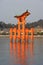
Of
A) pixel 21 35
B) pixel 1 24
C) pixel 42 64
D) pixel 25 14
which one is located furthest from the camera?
pixel 1 24

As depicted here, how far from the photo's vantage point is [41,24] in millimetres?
83625

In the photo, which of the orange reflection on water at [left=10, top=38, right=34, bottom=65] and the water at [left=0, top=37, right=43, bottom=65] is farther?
the orange reflection on water at [left=10, top=38, right=34, bottom=65]

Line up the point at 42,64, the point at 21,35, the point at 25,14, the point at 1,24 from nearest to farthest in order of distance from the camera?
the point at 42,64
the point at 25,14
the point at 21,35
the point at 1,24

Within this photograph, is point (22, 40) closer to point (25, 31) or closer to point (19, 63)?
point (25, 31)

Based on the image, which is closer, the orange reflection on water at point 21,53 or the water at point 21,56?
the water at point 21,56

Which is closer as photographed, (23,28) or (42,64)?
(42,64)

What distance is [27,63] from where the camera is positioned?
10.1m

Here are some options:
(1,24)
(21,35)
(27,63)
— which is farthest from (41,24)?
(27,63)

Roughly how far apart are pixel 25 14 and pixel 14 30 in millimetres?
2155

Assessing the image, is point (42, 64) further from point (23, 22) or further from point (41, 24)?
point (41, 24)

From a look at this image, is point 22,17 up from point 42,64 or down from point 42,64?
up

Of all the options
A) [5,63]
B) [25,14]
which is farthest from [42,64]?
[25,14]

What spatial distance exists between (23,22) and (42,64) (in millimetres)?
15167

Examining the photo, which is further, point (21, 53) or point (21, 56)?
point (21, 53)
